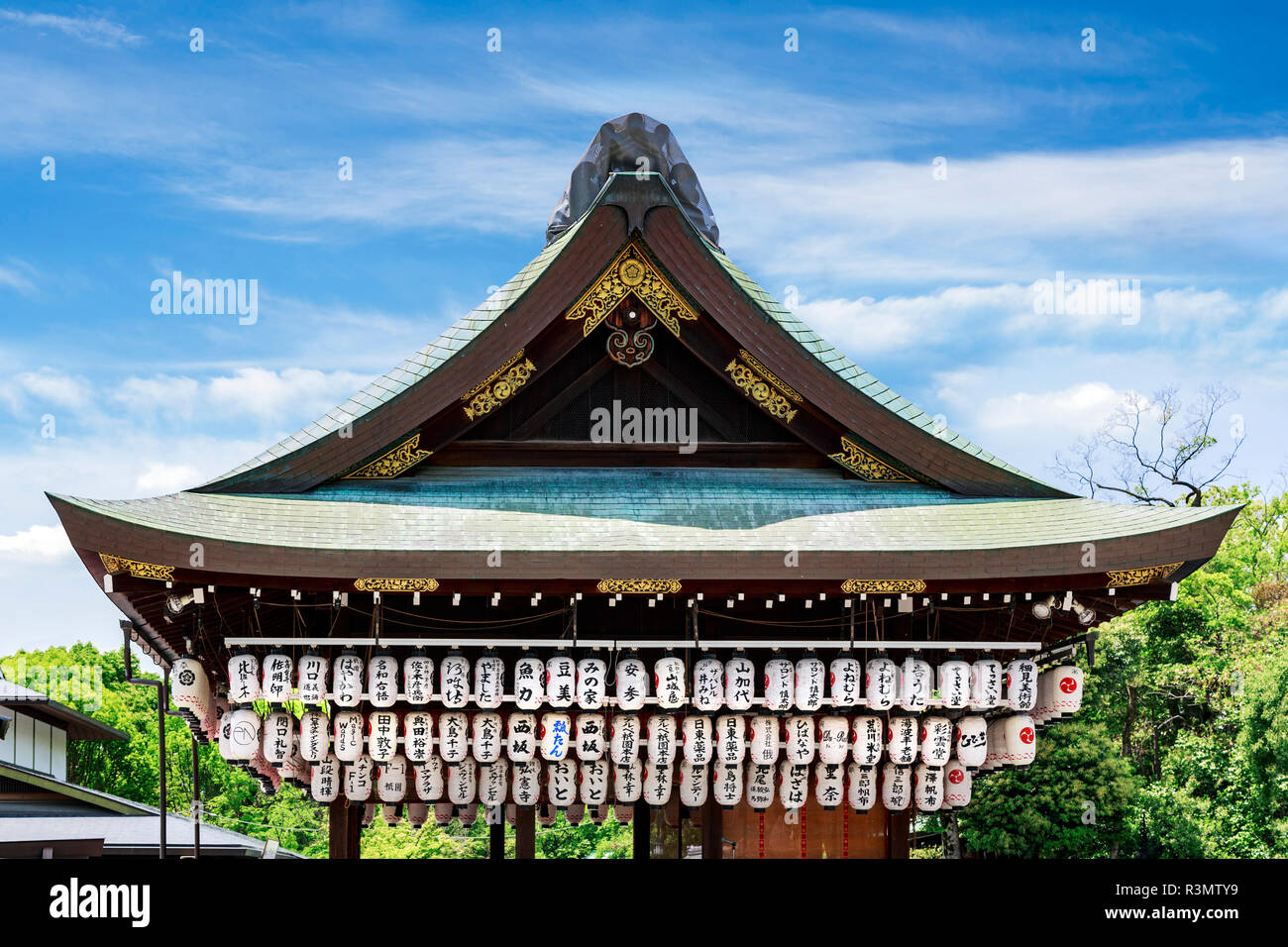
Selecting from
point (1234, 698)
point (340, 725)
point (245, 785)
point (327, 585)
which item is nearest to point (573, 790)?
point (340, 725)

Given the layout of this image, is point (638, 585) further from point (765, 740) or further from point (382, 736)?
point (382, 736)

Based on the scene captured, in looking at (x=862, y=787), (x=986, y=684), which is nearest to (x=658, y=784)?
(x=862, y=787)

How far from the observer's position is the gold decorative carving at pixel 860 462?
44.1 feet

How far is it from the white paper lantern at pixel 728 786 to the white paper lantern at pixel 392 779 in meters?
3.22

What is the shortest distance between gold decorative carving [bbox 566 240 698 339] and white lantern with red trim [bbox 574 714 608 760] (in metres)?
4.00

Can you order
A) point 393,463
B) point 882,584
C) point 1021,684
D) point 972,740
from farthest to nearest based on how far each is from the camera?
point 393,463 → point 972,740 → point 1021,684 → point 882,584

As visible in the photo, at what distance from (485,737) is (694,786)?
218 centimetres

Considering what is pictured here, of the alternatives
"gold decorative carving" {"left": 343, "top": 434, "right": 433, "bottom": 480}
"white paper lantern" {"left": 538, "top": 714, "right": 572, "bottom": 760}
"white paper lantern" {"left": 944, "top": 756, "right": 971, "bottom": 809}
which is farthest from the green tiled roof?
"white paper lantern" {"left": 944, "top": 756, "right": 971, "bottom": 809}

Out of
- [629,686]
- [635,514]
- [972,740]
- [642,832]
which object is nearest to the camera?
[629,686]

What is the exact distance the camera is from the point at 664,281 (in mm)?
13109

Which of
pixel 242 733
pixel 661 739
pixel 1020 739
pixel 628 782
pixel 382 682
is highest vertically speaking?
pixel 382 682

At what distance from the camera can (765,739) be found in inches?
486

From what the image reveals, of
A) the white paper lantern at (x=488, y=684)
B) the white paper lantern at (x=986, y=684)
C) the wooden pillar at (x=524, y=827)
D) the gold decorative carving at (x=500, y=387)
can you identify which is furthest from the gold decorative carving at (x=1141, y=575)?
the wooden pillar at (x=524, y=827)
